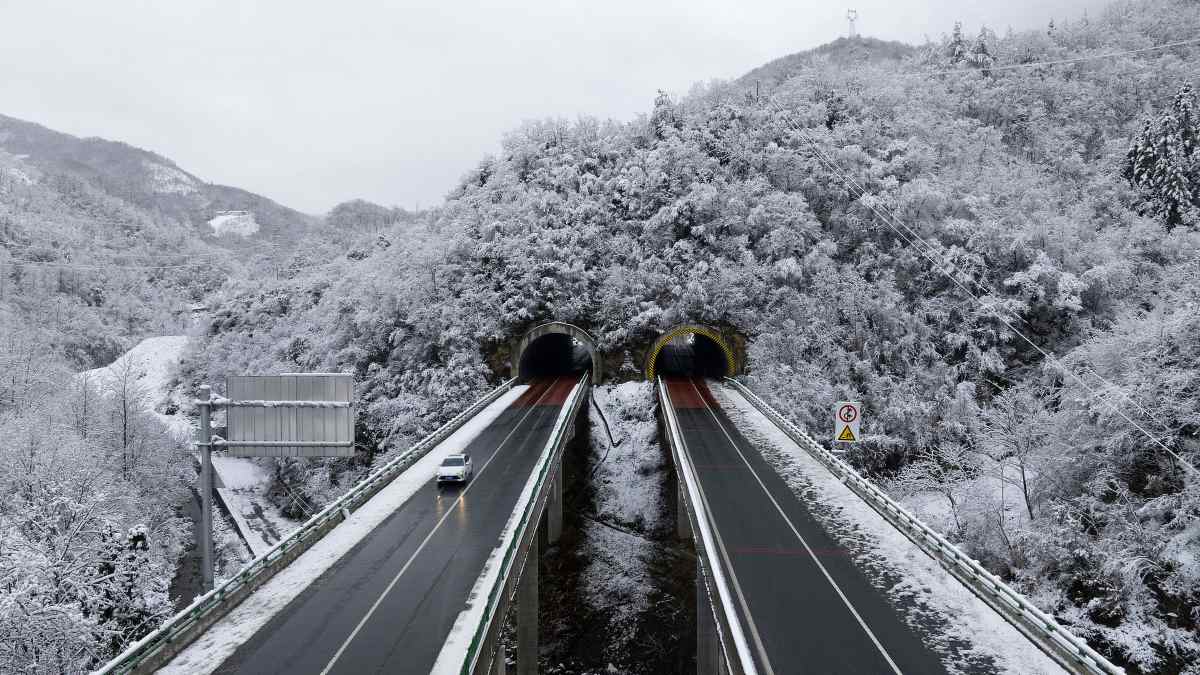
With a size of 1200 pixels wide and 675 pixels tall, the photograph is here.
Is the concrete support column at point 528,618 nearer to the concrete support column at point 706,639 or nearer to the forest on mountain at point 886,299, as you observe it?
the concrete support column at point 706,639

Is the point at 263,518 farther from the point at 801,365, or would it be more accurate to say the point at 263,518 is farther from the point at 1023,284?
the point at 1023,284

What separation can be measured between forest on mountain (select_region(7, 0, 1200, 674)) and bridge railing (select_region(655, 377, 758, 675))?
1301 centimetres

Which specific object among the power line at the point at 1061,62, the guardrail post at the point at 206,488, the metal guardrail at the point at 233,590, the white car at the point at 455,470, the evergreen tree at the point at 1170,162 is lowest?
the metal guardrail at the point at 233,590

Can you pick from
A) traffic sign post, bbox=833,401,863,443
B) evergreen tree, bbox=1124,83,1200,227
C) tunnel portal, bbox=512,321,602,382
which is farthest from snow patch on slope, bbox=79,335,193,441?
evergreen tree, bbox=1124,83,1200,227

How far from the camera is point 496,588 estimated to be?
49.9 feet

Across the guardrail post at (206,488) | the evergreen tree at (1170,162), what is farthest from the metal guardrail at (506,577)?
the evergreen tree at (1170,162)

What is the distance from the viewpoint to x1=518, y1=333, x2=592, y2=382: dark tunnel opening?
172 feet

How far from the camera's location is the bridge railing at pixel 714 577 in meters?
12.7

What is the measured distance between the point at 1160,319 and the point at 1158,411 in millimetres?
5627

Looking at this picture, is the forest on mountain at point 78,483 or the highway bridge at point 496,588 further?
the forest on mountain at point 78,483

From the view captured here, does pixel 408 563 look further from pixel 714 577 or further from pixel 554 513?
pixel 554 513

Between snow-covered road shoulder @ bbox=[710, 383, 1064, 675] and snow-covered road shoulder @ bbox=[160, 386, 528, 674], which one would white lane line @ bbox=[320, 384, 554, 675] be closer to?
snow-covered road shoulder @ bbox=[160, 386, 528, 674]

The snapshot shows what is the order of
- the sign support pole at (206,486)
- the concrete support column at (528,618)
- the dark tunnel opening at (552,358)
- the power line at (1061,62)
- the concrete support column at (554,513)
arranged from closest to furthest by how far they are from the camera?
the sign support pole at (206,486) < the concrete support column at (528,618) < the concrete support column at (554,513) < the dark tunnel opening at (552,358) < the power line at (1061,62)

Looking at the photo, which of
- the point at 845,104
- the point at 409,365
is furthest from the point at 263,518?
the point at 845,104
